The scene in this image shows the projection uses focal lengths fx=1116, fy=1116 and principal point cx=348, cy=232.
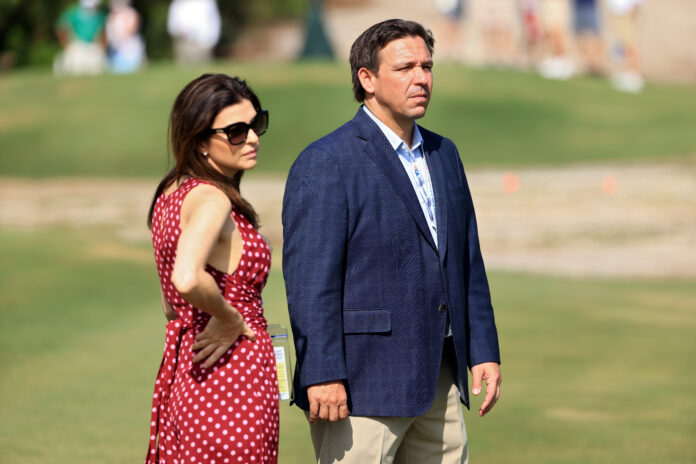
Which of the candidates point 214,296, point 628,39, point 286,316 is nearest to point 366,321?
point 214,296

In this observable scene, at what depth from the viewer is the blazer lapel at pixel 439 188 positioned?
3.74 metres

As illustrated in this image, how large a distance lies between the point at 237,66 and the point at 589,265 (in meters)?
12.9

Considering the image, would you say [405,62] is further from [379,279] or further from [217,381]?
[217,381]

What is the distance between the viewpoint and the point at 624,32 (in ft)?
83.2

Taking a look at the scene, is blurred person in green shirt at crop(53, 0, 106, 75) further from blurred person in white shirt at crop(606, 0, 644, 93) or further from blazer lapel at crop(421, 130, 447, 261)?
blazer lapel at crop(421, 130, 447, 261)

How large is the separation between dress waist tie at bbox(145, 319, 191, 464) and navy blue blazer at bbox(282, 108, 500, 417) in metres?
0.39

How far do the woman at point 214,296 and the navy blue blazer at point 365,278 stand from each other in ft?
0.67

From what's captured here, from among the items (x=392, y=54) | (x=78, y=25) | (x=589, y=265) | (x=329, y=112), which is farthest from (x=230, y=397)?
(x=78, y=25)

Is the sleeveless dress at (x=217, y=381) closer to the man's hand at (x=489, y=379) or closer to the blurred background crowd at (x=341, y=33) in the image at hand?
the man's hand at (x=489, y=379)

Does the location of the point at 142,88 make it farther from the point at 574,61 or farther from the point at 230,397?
the point at 230,397

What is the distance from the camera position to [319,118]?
20.8 m

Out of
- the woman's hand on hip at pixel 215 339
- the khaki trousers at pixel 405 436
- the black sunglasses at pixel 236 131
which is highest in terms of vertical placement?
the black sunglasses at pixel 236 131

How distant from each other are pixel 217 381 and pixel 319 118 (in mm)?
17726

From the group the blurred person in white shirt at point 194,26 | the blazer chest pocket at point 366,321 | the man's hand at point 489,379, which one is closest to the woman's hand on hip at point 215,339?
the blazer chest pocket at point 366,321
